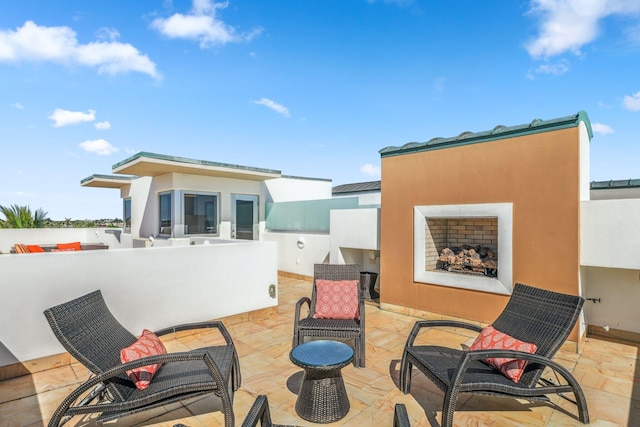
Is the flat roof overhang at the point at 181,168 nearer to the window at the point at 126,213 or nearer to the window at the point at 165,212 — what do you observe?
the window at the point at 165,212

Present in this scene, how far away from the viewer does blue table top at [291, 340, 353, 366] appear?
3296 mm

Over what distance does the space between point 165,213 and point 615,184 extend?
1273cm

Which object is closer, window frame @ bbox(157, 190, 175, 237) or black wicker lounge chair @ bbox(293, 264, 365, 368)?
black wicker lounge chair @ bbox(293, 264, 365, 368)

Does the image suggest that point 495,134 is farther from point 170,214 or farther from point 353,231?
point 170,214

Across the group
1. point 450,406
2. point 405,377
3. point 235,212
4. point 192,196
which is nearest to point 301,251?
point 235,212

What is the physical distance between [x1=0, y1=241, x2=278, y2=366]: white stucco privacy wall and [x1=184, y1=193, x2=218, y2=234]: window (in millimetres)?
5164

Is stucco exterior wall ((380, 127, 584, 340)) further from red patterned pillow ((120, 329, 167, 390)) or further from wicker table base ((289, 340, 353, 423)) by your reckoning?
red patterned pillow ((120, 329, 167, 390))

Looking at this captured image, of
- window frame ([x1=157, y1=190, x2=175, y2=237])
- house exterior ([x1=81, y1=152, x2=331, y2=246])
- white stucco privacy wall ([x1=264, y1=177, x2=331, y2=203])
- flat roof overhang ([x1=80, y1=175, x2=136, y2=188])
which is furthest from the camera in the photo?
flat roof overhang ([x1=80, y1=175, x2=136, y2=188])

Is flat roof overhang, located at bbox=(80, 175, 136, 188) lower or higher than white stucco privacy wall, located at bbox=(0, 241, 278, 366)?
higher

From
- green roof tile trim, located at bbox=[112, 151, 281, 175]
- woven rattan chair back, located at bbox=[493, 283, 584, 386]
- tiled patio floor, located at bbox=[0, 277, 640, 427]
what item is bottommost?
tiled patio floor, located at bbox=[0, 277, 640, 427]

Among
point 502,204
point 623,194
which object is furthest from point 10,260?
point 623,194

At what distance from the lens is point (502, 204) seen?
5.78 meters

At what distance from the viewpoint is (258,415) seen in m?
2.44

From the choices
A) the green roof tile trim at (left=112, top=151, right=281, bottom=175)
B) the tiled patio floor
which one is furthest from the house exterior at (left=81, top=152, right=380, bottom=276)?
the tiled patio floor
